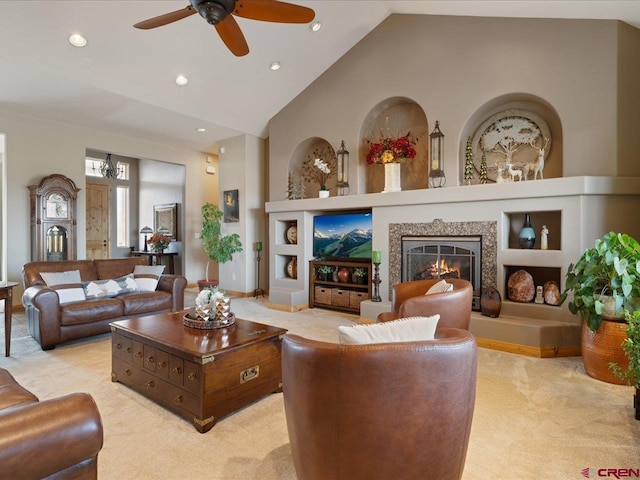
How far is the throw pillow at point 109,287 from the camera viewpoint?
429cm

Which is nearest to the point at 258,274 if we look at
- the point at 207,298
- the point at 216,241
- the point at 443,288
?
the point at 216,241

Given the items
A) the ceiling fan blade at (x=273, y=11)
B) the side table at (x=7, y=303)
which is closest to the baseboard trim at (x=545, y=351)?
the ceiling fan blade at (x=273, y=11)

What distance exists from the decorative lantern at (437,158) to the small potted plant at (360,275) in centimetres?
166

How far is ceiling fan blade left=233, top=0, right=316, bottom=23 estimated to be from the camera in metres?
2.76

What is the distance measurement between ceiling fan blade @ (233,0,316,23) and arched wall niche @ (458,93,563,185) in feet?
8.86

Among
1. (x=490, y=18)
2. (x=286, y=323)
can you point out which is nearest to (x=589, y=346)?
(x=286, y=323)

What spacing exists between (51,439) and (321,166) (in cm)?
528

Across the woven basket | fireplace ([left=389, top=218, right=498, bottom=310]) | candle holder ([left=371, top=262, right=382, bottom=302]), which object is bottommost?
the woven basket

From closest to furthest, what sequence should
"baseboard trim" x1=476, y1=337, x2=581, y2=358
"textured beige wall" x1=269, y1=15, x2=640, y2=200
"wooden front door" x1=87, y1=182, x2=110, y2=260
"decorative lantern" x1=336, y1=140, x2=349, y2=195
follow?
1. "baseboard trim" x1=476, y1=337, x2=581, y2=358
2. "textured beige wall" x1=269, y1=15, x2=640, y2=200
3. "decorative lantern" x1=336, y1=140, x2=349, y2=195
4. "wooden front door" x1=87, y1=182, x2=110, y2=260

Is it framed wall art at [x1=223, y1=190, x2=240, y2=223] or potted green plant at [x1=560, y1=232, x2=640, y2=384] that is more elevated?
framed wall art at [x1=223, y1=190, x2=240, y2=223]

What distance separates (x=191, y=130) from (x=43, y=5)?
302cm

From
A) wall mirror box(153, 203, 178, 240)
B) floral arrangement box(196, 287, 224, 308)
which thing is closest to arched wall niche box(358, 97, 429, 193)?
floral arrangement box(196, 287, 224, 308)

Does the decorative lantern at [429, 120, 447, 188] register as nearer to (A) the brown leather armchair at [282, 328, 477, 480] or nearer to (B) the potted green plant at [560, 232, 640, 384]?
(B) the potted green plant at [560, 232, 640, 384]

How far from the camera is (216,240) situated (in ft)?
22.9
